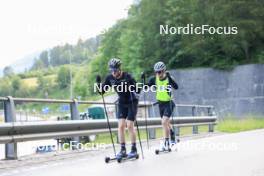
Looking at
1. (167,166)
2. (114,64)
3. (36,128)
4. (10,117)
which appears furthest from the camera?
(36,128)

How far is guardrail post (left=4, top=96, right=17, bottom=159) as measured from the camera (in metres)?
10.6

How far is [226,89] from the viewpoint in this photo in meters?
50.2

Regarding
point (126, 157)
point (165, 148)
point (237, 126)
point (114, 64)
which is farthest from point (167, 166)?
point (237, 126)

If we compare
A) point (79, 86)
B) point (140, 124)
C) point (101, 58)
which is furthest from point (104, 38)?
point (140, 124)

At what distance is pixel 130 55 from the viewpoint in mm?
61562

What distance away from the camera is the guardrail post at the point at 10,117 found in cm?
1056

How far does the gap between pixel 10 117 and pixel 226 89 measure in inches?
1613

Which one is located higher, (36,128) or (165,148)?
(36,128)

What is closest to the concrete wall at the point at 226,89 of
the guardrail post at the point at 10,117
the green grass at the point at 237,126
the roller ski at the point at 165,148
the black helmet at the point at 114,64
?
the green grass at the point at 237,126

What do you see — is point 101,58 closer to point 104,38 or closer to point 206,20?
point 104,38

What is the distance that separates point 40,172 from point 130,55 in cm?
5302

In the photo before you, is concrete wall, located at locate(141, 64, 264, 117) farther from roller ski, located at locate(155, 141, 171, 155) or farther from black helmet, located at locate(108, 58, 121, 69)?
black helmet, located at locate(108, 58, 121, 69)

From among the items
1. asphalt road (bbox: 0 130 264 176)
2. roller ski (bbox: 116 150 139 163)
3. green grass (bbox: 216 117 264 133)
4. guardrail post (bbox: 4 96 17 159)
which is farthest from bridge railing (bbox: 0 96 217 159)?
green grass (bbox: 216 117 264 133)

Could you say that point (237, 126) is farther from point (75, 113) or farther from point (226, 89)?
point (226, 89)
